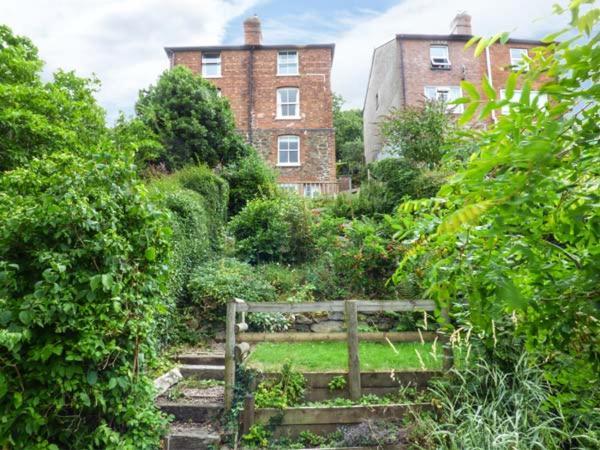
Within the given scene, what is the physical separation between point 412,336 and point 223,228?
751 cm

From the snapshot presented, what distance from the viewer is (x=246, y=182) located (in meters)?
16.5

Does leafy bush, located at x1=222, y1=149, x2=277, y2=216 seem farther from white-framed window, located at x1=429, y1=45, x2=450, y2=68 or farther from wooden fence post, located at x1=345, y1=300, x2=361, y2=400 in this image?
white-framed window, located at x1=429, y1=45, x2=450, y2=68

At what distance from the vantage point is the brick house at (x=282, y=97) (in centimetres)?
2447

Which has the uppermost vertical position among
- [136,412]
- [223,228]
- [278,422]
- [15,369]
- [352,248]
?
[223,228]

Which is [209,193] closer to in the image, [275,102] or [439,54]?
[275,102]

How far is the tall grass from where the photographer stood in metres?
3.61

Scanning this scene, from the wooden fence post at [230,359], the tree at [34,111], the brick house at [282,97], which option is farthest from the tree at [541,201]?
the brick house at [282,97]

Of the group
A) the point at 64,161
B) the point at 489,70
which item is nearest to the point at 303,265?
the point at 64,161

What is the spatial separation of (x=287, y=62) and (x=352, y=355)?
2266cm

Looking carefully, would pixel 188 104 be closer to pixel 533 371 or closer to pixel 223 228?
pixel 223 228

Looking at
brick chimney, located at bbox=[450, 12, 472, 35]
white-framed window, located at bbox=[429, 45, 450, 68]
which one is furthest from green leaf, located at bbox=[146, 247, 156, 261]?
brick chimney, located at bbox=[450, 12, 472, 35]

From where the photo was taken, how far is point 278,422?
4.82 meters

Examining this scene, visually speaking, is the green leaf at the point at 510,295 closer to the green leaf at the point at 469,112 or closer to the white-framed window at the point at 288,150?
the green leaf at the point at 469,112

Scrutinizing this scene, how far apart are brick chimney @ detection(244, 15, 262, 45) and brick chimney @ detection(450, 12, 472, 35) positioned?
484 inches
